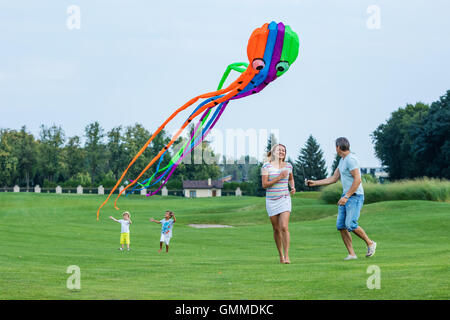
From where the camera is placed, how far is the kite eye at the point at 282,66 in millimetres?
14586

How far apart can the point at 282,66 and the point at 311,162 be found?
298 feet

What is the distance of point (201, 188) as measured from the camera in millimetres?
110688

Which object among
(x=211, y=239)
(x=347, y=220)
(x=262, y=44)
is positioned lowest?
(x=211, y=239)

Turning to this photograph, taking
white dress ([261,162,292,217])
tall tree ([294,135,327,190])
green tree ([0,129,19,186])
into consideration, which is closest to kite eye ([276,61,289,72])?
white dress ([261,162,292,217])

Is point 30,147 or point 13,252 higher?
point 30,147

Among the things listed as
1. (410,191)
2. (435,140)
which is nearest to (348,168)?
(410,191)

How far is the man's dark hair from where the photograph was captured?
1186cm

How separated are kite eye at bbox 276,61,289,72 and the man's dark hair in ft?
10.7

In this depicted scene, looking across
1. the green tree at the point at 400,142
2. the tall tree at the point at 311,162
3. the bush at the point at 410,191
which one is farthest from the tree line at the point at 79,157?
the bush at the point at 410,191

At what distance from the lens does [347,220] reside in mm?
11680

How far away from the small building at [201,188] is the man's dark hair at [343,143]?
9744 cm
